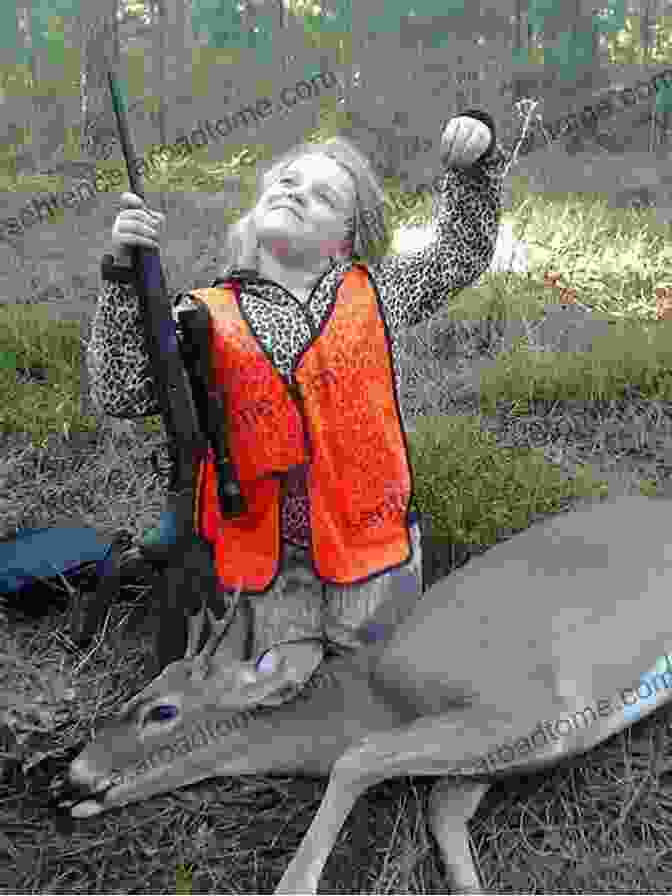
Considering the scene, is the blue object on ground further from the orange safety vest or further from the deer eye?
the deer eye

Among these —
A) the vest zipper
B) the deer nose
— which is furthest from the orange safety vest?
the deer nose

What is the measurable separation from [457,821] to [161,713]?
44cm

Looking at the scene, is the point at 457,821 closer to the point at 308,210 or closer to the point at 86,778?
the point at 86,778

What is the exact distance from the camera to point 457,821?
4.54ft

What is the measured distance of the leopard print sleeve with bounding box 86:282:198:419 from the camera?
1523 mm

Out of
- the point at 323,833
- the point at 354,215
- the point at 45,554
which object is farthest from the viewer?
the point at 45,554

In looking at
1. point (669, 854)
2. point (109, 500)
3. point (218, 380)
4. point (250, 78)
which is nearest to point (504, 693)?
point (669, 854)

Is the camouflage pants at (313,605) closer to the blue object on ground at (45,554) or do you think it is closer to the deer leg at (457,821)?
the deer leg at (457,821)

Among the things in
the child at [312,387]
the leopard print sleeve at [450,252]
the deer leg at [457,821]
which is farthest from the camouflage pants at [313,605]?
the leopard print sleeve at [450,252]

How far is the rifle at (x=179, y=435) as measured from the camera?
1.47m

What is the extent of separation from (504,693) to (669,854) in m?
0.37

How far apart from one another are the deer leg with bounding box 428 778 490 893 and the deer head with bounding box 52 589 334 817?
0.86 feet

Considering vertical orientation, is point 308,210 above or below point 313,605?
above

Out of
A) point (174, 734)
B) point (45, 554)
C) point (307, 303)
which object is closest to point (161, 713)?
point (174, 734)
